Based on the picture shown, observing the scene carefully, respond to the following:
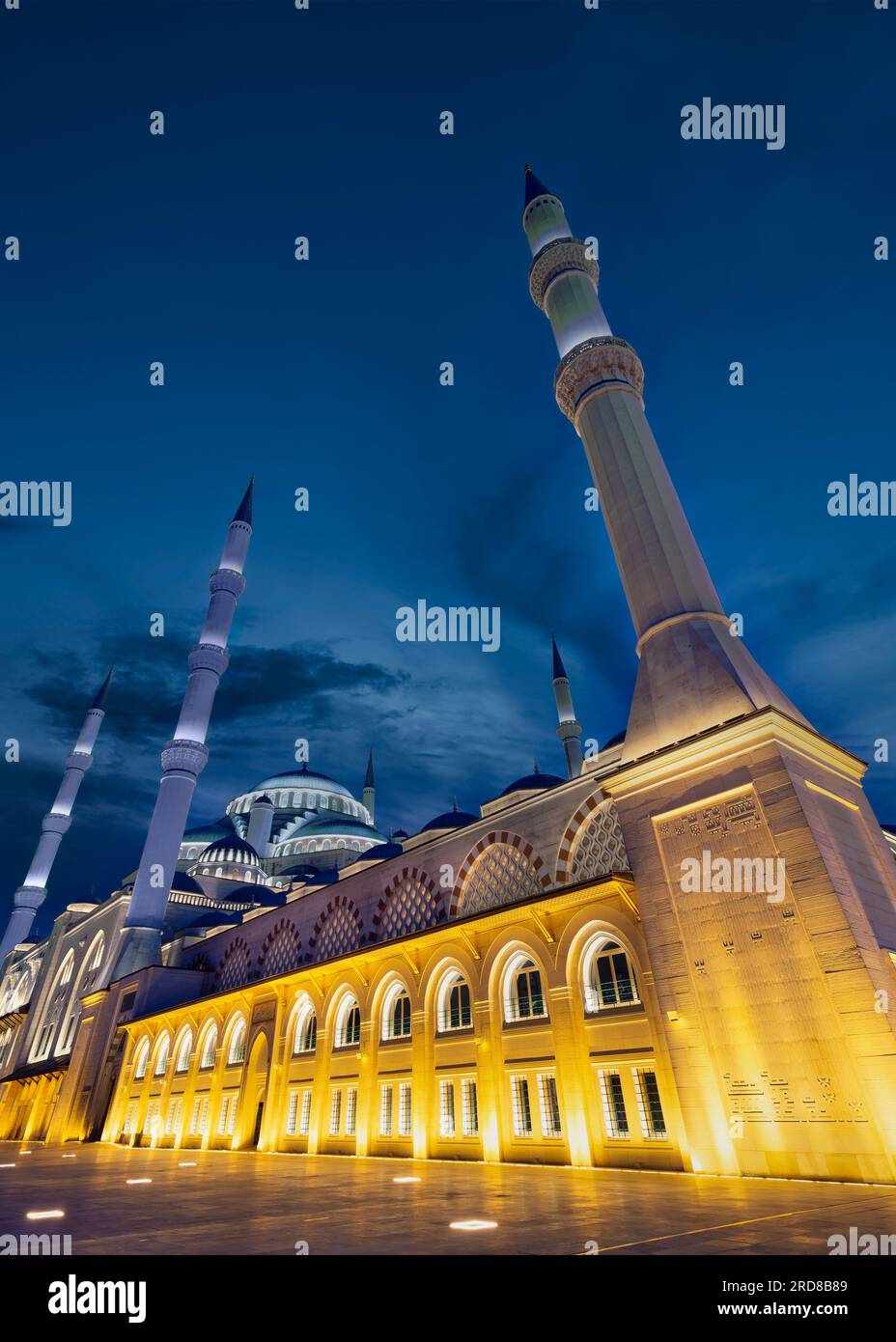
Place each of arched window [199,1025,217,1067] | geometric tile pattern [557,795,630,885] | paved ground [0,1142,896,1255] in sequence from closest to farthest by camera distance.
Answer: paved ground [0,1142,896,1255], geometric tile pattern [557,795,630,885], arched window [199,1025,217,1067]

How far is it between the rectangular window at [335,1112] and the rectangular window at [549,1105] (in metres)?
8.23

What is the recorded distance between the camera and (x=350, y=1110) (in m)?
19.5

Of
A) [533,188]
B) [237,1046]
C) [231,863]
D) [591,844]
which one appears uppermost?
[533,188]

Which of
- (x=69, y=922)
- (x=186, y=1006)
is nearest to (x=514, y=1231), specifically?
(x=186, y=1006)

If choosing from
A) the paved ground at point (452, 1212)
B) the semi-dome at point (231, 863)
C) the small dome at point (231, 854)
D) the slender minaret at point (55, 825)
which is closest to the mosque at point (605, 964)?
the paved ground at point (452, 1212)

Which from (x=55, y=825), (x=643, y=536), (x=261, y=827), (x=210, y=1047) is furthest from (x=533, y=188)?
(x=55, y=825)

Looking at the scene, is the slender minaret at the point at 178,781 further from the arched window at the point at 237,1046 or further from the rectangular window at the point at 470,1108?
the rectangular window at the point at 470,1108

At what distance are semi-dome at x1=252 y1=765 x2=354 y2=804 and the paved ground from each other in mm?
47113

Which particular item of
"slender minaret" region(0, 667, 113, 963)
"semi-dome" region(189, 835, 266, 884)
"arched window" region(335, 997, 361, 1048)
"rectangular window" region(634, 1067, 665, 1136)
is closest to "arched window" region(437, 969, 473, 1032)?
"arched window" region(335, 997, 361, 1048)

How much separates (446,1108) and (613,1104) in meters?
5.14

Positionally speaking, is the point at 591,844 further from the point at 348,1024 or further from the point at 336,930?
the point at 336,930

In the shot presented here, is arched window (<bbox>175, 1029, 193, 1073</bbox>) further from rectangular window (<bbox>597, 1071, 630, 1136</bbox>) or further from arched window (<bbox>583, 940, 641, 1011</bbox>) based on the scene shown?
rectangular window (<bbox>597, 1071, 630, 1136</bbox>)

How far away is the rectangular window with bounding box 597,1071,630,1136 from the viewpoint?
12961 millimetres
